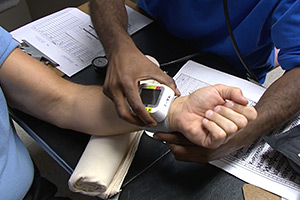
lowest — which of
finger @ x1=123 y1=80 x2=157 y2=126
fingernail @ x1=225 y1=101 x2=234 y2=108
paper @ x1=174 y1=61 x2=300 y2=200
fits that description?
paper @ x1=174 y1=61 x2=300 y2=200

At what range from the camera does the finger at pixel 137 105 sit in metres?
0.58

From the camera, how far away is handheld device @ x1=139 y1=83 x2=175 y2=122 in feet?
1.91

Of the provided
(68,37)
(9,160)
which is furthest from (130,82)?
(68,37)

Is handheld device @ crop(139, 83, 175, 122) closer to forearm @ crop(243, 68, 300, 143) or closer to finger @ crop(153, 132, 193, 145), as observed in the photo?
finger @ crop(153, 132, 193, 145)

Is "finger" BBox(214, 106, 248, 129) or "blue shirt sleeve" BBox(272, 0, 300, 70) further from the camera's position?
"blue shirt sleeve" BBox(272, 0, 300, 70)

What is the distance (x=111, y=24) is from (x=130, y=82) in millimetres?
297

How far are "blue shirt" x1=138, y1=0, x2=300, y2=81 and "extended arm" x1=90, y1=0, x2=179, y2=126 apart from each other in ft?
0.83

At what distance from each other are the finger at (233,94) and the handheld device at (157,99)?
10 centimetres

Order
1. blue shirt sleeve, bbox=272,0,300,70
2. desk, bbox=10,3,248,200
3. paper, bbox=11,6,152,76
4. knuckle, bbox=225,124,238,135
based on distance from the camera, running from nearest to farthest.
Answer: knuckle, bbox=225,124,238,135
desk, bbox=10,3,248,200
blue shirt sleeve, bbox=272,0,300,70
paper, bbox=11,6,152,76

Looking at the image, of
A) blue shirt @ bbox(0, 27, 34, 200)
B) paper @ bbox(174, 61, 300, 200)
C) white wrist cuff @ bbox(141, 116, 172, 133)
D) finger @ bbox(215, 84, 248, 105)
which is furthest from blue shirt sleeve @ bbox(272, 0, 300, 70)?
blue shirt @ bbox(0, 27, 34, 200)

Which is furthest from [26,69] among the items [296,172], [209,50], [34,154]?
[34,154]

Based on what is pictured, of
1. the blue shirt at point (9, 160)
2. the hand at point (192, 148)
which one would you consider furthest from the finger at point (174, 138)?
the blue shirt at point (9, 160)

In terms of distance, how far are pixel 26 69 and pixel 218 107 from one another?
0.47 metres

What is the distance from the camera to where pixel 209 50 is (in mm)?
961
